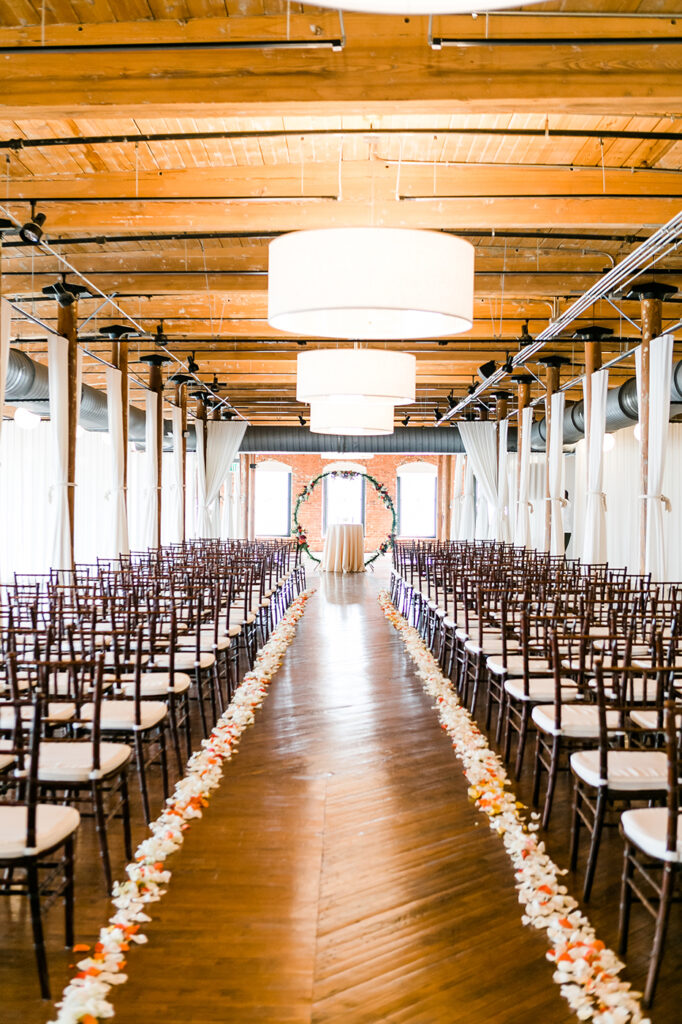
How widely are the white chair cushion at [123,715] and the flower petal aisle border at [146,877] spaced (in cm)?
50

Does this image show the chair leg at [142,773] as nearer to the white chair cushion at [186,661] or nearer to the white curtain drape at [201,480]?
the white chair cushion at [186,661]

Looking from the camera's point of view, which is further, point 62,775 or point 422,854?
point 422,854

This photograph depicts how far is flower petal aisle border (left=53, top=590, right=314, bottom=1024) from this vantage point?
2.67m

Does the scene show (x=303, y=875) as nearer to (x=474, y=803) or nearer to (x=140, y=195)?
(x=474, y=803)

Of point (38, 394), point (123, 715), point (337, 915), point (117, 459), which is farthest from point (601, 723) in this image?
point (38, 394)

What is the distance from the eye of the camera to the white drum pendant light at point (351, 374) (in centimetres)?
633

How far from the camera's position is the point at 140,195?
6.91 meters

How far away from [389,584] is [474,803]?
1365 centimetres

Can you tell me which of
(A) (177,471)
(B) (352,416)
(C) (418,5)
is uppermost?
(C) (418,5)

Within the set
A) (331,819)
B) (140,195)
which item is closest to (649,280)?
(140,195)

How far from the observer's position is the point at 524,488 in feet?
46.0

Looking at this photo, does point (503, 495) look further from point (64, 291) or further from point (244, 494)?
point (244, 494)

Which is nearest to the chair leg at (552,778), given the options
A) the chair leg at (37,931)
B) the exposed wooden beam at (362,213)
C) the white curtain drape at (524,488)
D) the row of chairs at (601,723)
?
the row of chairs at (601,723)

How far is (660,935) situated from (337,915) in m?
1.18
